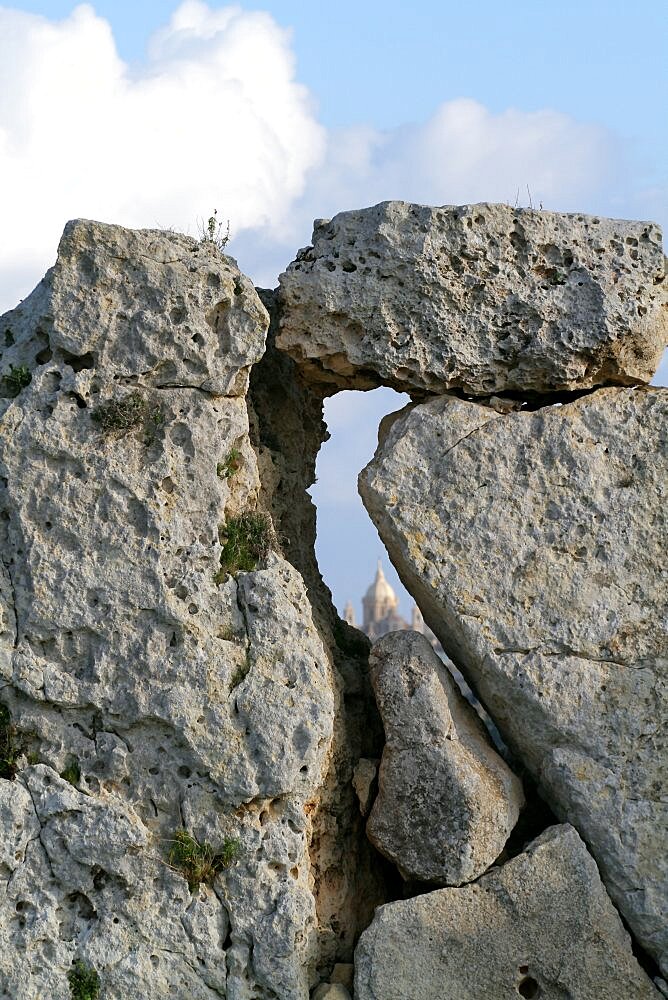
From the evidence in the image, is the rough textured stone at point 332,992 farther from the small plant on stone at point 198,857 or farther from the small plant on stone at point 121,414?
the small plant on stone at point 121,414

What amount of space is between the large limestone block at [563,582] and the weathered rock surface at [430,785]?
37 cm

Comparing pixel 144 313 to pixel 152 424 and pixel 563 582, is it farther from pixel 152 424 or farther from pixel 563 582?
pixel 563 582

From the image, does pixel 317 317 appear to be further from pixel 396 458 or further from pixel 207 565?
pixel 207 565

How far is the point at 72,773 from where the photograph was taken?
27.3ft

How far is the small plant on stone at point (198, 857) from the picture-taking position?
815 cm

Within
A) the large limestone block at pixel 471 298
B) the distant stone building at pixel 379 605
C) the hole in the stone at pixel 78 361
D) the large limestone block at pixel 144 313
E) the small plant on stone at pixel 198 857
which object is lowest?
the small plant on stone at pixel 198 857

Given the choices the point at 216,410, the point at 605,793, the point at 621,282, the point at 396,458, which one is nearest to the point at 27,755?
the point at 216,410

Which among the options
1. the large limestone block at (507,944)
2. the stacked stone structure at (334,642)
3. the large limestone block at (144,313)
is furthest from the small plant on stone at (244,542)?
the large limestone block at (507,944)

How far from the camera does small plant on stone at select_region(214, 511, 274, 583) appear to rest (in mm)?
8750

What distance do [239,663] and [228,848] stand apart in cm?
124

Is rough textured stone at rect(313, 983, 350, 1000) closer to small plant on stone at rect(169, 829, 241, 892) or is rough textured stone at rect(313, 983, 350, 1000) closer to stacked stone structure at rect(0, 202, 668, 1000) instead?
stacked stone structure at rect(0, 202, 668, 1000)

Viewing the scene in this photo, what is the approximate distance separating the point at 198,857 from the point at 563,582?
3.25 metres

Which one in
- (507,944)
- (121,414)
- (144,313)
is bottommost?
(507,944)

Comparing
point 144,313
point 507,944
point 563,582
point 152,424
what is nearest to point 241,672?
point 152,424
